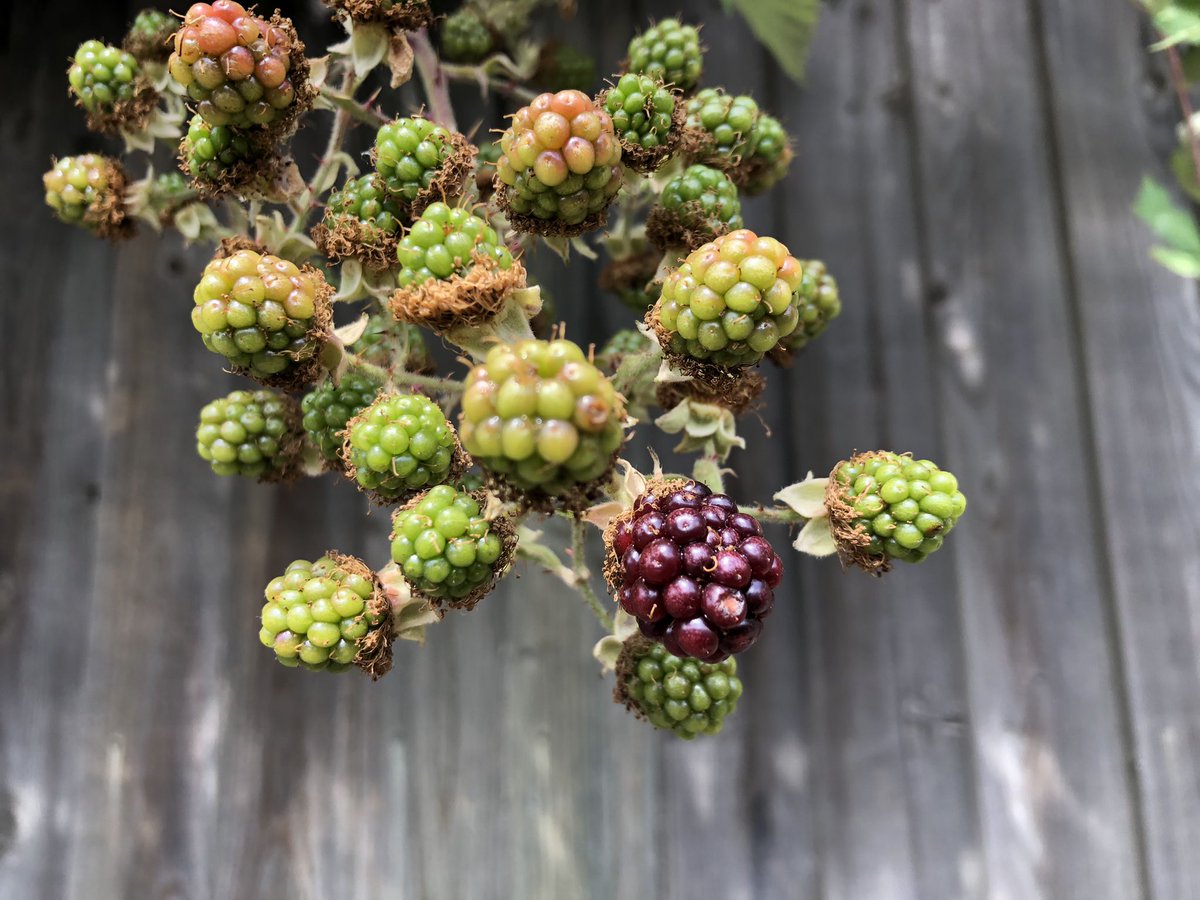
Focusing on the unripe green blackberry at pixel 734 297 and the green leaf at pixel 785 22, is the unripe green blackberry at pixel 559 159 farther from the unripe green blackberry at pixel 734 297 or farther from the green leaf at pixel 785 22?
the green leaf at pixel 785 22

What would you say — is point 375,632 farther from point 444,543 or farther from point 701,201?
point 701,201

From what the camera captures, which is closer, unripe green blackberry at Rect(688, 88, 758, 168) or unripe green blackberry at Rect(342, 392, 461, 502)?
unripe green blackberry at Rect(342, 392, 461, 502)

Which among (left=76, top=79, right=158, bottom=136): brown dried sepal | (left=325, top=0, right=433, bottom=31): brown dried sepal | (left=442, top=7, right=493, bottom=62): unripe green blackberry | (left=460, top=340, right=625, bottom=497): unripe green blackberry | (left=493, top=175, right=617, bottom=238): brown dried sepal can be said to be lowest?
(left=460, top=340, right=625, bottom=497): unripe green blackberry

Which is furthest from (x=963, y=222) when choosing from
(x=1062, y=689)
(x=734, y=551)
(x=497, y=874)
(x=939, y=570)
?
(x=497, y=874)

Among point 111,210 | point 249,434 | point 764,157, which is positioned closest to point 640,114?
point 764,157

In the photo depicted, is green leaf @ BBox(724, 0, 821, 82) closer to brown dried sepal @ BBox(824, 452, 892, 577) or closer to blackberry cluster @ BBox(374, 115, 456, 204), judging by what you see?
blackberry cluster @ BBox(374, 115, 456, 204)

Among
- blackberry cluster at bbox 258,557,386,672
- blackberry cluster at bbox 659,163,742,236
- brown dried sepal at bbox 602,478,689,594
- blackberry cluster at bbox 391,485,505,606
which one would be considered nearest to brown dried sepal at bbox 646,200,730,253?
blackberry cluster at bbox 659,163,742,236

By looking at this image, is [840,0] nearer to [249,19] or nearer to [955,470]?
[955,470]

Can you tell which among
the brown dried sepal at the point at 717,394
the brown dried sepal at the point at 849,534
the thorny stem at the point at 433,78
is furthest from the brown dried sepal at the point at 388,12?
the brown dried sepal at the point at 849,534
